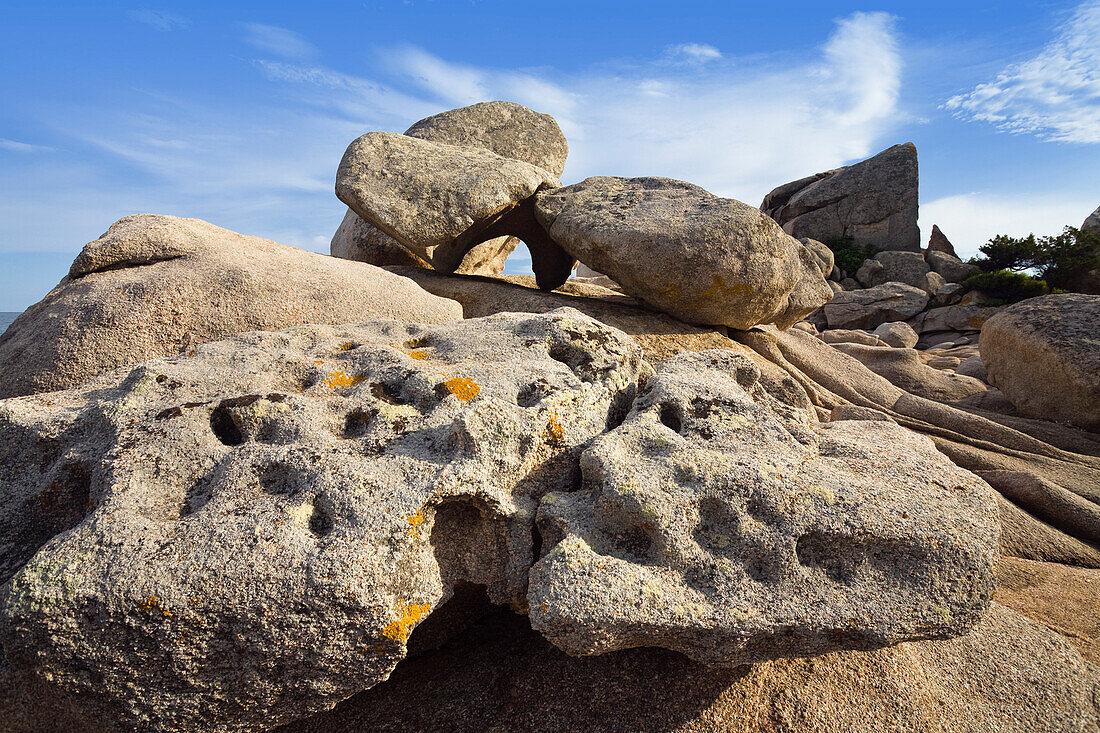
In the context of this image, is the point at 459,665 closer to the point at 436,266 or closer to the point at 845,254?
the point at 436,266

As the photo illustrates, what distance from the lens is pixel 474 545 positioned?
2.70m

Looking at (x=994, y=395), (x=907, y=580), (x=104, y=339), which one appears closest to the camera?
(x=907, y=580)

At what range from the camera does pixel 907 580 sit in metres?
2.54

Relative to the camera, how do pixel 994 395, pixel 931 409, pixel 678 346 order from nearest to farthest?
pixel 678 346, pixel 931 409, pixel 994 395

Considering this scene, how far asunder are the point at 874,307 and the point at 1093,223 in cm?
1258

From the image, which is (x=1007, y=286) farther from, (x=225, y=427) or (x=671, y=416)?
(x=225, y=427)

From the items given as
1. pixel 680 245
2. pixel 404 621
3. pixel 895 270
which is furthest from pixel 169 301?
pixel 895 270

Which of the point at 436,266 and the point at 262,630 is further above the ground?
the point at 436,266

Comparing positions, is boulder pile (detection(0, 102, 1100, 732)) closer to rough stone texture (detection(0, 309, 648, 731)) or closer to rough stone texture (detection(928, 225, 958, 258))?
rough stone texture (detection(0, 309, 648, 731))

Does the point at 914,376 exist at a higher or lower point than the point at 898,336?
lower

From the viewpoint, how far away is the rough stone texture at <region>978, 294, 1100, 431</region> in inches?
276

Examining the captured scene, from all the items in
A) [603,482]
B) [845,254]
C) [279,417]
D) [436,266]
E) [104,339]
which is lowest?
[603,482]

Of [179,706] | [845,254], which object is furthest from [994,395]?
[845,254]

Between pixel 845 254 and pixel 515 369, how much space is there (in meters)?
30.7
